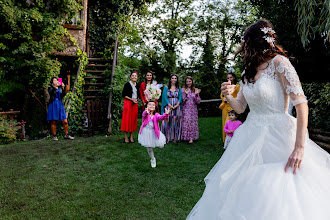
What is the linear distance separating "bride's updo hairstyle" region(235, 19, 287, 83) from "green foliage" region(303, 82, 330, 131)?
4.66m

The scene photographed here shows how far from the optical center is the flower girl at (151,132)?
5441mm

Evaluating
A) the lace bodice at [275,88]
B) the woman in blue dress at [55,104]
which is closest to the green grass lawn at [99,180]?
the woman in blue dress at [55,104]

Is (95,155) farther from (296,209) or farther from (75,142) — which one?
(296,209)

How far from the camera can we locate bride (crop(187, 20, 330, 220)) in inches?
68.1

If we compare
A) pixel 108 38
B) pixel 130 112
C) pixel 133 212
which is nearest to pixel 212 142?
pixel 130 112

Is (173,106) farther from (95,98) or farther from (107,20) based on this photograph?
(107,20)

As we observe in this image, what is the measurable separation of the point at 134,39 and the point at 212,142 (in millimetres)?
15586

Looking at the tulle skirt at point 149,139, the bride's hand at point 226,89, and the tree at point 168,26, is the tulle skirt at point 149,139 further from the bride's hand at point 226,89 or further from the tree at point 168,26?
the tree at point 168,26

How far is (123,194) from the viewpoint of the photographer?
421 cm

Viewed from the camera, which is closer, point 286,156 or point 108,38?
point 286,156

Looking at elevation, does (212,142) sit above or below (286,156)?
below

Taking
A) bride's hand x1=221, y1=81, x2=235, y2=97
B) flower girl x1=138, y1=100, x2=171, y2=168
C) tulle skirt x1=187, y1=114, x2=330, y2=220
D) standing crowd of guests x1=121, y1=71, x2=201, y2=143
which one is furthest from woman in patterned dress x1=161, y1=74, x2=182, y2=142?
tulle skirt x1=187, y1=114, x2=330, y2=220

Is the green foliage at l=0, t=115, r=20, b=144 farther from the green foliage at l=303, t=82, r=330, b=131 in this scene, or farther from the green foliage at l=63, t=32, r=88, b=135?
the green foliage at l=303, t=82, r=330, b=131

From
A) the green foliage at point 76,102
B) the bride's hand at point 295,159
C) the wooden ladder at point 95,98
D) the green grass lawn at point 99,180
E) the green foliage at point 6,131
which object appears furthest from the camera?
the wooden ladder at point 95,98
